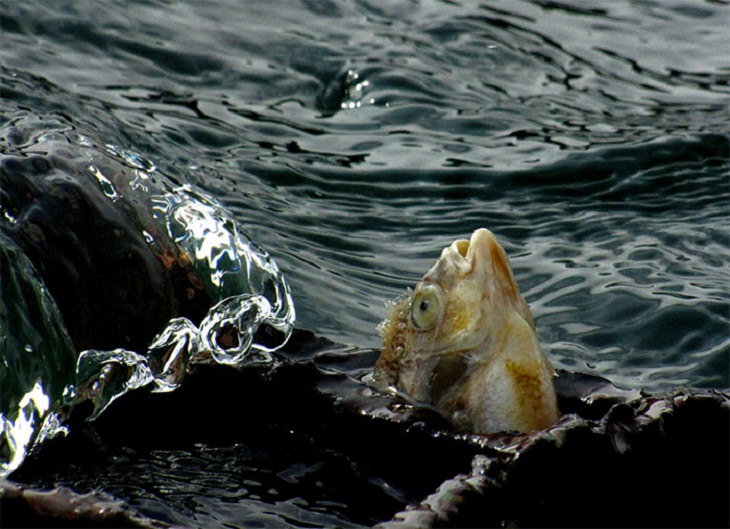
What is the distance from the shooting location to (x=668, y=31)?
354 inches

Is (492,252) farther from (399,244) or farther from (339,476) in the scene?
(399,244)

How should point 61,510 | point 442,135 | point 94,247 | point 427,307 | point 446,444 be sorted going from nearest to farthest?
point 61,510 < point 446,444 < point 427,307 < point 94,247 < point 442,135

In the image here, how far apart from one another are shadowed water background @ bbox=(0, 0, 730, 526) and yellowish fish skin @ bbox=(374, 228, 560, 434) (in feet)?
4.84

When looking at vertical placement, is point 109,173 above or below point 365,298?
above

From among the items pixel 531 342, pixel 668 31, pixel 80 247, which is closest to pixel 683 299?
pixel 531 342

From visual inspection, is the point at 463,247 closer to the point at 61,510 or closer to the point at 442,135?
the point at 61,510

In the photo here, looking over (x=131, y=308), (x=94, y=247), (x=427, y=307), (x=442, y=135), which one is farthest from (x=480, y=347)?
(x=442, y=135)

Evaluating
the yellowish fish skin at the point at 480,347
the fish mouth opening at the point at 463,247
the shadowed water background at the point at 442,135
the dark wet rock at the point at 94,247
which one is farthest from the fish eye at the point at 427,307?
the shadowed water background at the point at 442,135

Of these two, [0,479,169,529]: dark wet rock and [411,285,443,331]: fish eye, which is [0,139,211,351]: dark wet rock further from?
[0,479,169,529]: dark wet rock

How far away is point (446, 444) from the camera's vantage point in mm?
3531

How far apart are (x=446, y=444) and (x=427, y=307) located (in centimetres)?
41

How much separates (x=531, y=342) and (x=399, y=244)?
2.80m

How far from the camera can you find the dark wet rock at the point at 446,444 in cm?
312

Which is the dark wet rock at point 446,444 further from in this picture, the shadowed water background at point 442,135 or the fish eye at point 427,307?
the shadowed water background at point 442,135
